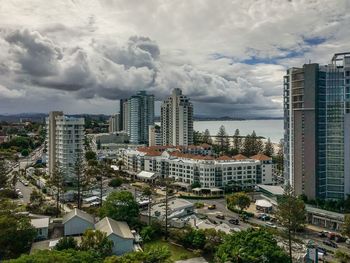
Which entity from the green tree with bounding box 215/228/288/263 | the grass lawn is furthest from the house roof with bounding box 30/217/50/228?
the green tree with bounding box 215/228/288/263

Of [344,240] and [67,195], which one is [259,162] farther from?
[67,195]

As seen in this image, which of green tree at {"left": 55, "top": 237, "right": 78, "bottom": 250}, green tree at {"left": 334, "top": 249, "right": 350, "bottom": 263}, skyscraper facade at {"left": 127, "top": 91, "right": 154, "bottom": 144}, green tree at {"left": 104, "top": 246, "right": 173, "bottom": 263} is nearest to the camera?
green tree at {"left": 104, "top": 246, "right": 173, "bottom": 263}

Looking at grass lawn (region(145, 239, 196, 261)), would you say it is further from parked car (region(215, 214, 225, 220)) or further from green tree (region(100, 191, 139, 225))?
parked car (region(215, 214, 225, 220))

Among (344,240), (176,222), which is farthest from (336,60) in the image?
(176,222)

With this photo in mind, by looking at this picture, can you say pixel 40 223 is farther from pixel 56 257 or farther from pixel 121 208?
pixel 56 257

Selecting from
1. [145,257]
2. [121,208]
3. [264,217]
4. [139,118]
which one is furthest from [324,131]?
[139,118]

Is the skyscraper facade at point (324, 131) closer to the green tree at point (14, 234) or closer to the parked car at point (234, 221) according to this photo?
the parked car at point (234, 221)
